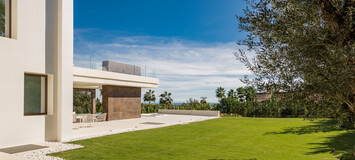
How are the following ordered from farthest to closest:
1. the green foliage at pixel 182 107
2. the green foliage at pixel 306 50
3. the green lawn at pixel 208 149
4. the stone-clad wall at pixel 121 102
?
1. the green foliage at pixel 182 107
2. the stone-clad wall at pixel 121 102
3. the green lawn at pixel 208 149
4. the green foliage at pixel 306 50

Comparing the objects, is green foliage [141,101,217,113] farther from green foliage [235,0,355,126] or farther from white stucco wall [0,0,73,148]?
green foliage [235,0,355,126]

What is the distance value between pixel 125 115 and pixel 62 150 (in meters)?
11.4

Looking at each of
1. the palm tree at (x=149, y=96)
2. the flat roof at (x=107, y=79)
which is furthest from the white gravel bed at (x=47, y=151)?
the palm tree at (x=149, y=96)

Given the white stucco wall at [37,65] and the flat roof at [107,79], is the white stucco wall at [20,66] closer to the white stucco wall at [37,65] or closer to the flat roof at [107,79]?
the white stucco wall at [37,65]

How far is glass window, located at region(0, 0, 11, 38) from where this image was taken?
28.2ft

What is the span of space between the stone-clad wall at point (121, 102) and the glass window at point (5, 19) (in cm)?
940

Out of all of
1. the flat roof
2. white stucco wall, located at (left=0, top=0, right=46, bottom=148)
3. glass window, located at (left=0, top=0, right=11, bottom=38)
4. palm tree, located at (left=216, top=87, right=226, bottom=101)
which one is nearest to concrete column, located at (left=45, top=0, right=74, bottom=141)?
white stucco wall, located at (left=0, top=0, right=46, bottom=148)

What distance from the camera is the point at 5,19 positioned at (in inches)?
342

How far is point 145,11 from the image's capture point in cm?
2717

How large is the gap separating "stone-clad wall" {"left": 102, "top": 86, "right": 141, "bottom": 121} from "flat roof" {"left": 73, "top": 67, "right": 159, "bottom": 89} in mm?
810

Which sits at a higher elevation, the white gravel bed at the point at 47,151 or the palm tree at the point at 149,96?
the palm tree at the point at 149,96

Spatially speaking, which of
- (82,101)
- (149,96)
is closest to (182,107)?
(82,101)

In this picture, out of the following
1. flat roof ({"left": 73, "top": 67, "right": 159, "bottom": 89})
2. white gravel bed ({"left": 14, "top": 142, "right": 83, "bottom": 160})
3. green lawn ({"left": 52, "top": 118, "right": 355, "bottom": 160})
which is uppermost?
flat roof ({"left": 73, "top": 67, "right": 159, "bottom": 89})

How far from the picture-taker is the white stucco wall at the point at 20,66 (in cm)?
813
